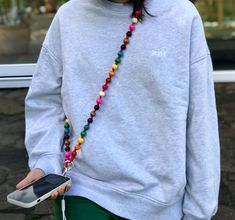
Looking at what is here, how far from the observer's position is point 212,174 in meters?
1.47

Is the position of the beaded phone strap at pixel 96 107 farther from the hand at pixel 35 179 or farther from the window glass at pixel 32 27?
the window glass at pixel 32 27

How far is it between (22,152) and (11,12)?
4.08 feet

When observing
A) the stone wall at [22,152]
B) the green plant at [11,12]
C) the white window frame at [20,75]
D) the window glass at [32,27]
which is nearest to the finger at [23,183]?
the stone wall at [22,152]

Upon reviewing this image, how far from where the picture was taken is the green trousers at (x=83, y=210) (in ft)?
4.76

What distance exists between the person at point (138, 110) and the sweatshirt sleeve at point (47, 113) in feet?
0.16

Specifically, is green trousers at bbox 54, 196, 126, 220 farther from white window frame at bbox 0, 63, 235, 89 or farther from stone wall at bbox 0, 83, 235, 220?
white window frame at bbox 0, 63, 235, 89

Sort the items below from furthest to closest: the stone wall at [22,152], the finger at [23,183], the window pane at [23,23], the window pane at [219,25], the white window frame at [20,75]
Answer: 1. the window pane at [219,25]
2. the window pane at [23,23]
3. the white window frame at [20,75]
4. the stone wall at [22,152]
5. the finger at [23,183]

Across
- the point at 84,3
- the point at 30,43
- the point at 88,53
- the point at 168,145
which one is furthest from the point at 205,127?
the point at 30,43

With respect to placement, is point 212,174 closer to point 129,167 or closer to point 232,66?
point 129,167

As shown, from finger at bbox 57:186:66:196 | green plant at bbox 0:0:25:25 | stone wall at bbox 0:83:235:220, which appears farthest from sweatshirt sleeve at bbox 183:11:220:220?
green plant at bbox 0:0:25:25

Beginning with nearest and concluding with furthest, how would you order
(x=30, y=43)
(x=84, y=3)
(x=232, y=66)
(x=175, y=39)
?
(x=175, y=39)
(x=84, y=3)
(x=232, y=66)
(x=30, y=43)

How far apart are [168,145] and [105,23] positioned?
1.21 ft

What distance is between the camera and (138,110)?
1.40 meters

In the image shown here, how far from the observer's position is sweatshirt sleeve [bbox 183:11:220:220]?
4.59 ft
